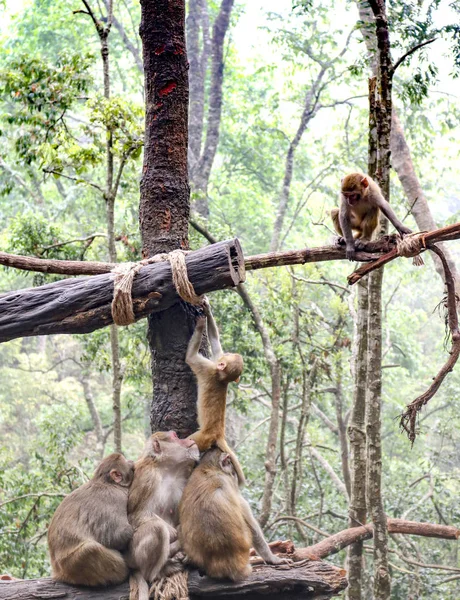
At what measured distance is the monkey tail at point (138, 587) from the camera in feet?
9.66

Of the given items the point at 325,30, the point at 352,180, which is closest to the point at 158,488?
the point at 352,180

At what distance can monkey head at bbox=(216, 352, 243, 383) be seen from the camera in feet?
11.9

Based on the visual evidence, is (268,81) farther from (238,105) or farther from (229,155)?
(229,155)

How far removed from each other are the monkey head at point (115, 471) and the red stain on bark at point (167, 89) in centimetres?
196

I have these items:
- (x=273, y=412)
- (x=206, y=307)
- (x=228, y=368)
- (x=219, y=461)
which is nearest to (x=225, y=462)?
(x=219, y=461)

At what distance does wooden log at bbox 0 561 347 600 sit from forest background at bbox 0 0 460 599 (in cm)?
147

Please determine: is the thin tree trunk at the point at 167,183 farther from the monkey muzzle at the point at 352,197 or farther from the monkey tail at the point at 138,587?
the monkey muzzle at the point at 352,197

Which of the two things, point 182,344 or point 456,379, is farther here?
point 456,379

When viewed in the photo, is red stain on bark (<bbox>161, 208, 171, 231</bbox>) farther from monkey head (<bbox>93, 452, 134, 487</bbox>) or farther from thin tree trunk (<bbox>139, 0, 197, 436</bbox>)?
monkey head (<bbox>93, 452, 134, 487</bbox>)

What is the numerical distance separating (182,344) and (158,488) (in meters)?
0.77

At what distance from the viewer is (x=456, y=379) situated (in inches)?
509

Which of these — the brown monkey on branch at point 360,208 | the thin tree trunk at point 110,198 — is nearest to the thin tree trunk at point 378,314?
the brown monkey on branch at point 360,208

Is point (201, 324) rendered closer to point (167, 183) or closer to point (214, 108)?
point (167, 183)

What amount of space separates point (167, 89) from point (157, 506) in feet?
7.25
